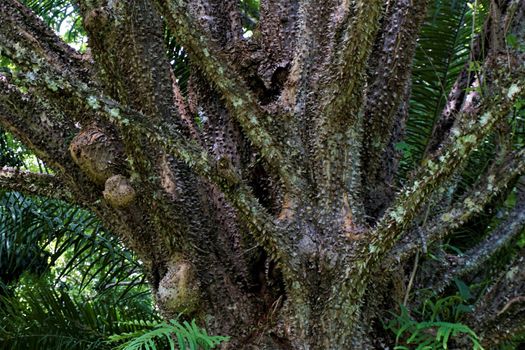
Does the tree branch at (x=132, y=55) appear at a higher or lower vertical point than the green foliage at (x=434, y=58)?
higher

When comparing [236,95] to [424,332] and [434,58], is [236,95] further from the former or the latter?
[434,58]

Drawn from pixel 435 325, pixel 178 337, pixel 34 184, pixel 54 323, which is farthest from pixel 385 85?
pixel 54 323

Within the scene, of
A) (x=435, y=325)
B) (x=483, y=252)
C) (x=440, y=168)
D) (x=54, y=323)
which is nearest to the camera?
(x=440, y=168)

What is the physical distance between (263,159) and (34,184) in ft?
2.27

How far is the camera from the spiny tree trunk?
1.46 metres

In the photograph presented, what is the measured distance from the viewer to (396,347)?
149cm

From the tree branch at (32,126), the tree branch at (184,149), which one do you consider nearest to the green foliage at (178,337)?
the tree branch at (184,149)

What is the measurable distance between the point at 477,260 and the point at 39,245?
7.97 feet

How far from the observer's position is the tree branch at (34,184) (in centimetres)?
187

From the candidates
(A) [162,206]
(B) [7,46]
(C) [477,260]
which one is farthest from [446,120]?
(B) [7,46]

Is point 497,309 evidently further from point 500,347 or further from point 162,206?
point 162,206

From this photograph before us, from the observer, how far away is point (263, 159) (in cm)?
165

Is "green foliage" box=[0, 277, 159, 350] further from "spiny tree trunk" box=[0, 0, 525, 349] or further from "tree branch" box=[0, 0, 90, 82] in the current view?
"tree branch" box=[0, 0, 90, 82]

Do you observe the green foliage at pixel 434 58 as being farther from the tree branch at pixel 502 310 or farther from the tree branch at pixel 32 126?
the tree branch at pixel 32 126
